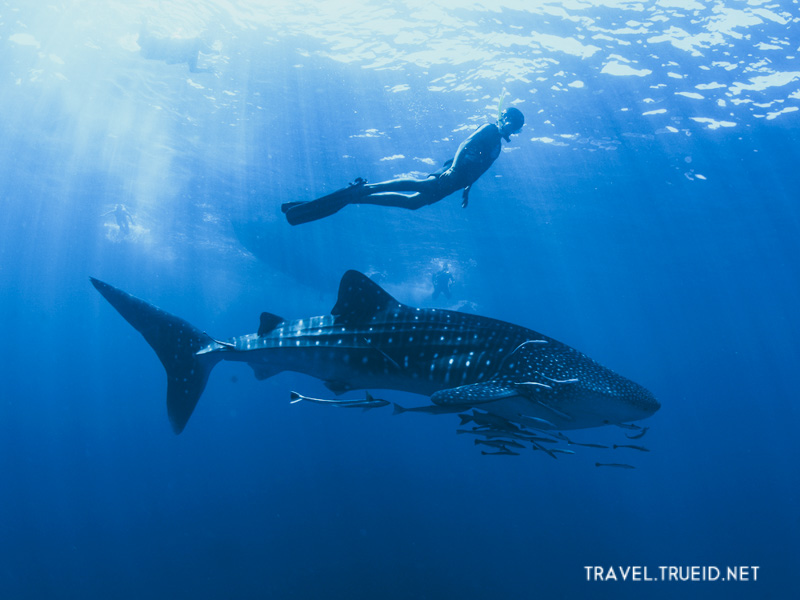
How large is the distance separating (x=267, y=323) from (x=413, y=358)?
6.06ft

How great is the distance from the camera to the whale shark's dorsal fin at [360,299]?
4762 mm

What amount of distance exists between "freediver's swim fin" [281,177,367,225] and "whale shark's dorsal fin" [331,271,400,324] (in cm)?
162

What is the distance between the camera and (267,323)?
5.14m

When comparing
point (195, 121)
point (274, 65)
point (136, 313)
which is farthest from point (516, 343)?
point (195, 121)

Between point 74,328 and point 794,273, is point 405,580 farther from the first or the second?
point 74,328

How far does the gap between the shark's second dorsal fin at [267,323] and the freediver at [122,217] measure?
115 feet

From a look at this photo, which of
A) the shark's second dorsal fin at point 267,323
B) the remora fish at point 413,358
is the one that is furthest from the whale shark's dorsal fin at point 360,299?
the shark's second dorsal fin at point 267,323

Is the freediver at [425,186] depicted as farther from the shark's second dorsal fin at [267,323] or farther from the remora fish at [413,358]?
the remora fish at [413,358]

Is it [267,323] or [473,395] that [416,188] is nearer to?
[267,323]

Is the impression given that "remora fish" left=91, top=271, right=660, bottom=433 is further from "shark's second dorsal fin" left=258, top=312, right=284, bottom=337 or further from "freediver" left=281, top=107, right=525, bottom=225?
"freediver" left=281, top=107, right=525, bottom=225

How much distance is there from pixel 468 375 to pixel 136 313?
365 cm

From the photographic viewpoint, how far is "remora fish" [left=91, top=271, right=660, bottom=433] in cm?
342

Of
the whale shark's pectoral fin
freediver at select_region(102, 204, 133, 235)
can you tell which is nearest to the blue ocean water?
freediver at select_region(102, 204, 133, 235)

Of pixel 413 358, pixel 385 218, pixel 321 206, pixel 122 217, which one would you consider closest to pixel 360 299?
pixel 413 358
